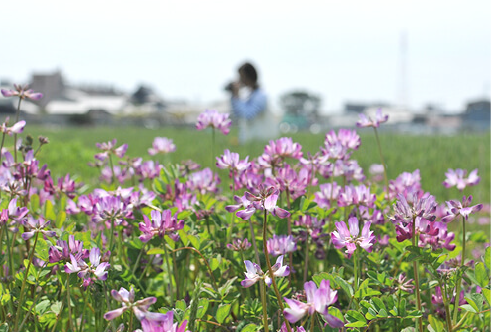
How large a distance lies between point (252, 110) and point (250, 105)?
2.6 inches

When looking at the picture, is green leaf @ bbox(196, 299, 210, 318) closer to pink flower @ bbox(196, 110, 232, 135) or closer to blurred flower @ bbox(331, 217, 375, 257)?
blurred flower @ bbox(331, 217, 375, 257)

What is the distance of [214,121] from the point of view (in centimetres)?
159

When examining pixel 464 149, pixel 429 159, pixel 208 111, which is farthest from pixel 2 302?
pixel 464 149

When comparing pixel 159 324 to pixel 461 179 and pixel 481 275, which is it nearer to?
pixel 481 275

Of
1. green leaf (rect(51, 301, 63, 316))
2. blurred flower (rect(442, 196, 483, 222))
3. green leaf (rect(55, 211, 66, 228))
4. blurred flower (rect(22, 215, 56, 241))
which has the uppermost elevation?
blurred flower (rect(442, 196, 483, 222))

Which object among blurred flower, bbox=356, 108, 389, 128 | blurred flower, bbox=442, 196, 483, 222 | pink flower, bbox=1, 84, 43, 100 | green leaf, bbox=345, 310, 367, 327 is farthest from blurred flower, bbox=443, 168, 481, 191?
pink flower, bbox=1, 84, 43, 100

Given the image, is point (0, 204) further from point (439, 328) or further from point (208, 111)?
point (439, 328)

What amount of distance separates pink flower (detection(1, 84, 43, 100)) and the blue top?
5.17 m

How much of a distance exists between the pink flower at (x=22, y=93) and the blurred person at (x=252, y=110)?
Answer: 4932 millimetres

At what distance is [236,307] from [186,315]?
454mm

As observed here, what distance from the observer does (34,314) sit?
3.85ft

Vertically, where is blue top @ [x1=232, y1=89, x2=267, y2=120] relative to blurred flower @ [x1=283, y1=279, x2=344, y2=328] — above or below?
above

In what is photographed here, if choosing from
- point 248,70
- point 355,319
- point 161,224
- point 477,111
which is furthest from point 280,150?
point 477,111

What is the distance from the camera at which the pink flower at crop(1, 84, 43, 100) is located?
4.68 ft
